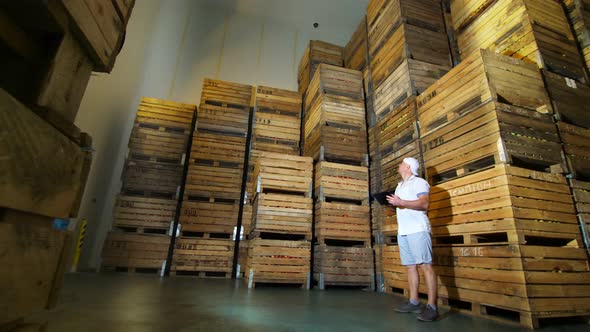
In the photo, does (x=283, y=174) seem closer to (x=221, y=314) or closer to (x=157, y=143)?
(x=221, y=314)

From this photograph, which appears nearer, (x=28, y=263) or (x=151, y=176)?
(x=28, y=263)

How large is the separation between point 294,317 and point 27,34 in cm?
305

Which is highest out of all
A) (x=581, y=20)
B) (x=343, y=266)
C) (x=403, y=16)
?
(x=403, y=16)

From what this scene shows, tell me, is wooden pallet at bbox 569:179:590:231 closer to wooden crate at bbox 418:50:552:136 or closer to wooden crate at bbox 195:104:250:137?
wooden crate at bbox 418:50:552:136

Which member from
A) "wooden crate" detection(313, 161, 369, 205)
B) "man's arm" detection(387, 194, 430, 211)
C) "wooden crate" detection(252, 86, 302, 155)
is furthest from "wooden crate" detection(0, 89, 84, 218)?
"wooden crate" detection(252, 86, 302, 155)

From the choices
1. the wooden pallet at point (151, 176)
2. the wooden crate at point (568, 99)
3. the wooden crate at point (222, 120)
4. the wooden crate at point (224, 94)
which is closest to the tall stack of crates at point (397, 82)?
the wooden crate at point (568, 99)

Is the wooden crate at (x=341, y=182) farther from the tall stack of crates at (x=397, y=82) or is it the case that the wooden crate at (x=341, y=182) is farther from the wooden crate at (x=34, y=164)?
the wooden crate at (x=34, y=164)

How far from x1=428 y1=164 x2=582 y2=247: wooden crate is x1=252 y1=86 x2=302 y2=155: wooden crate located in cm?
515

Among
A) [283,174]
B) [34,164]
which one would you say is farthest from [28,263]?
[283,174]

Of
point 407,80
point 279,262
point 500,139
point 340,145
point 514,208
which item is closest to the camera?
point 514,208

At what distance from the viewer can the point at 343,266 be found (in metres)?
5.81

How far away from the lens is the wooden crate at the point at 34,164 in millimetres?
1107

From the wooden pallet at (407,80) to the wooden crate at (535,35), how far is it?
101 centimetres

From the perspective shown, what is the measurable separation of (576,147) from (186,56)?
10837 mm
